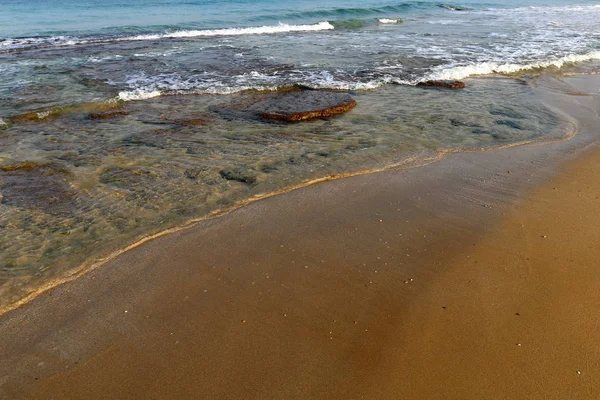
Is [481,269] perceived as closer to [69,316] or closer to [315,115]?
[69,316]

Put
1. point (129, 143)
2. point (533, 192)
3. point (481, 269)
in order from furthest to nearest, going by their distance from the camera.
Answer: point (129, 143)
point (533, 192)
point (481, 269)

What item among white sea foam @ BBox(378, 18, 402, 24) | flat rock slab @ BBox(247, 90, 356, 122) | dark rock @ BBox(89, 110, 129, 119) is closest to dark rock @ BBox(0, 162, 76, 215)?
dark rock @ BBox(89, 110, 129, 119)

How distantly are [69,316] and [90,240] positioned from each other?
0.99 m

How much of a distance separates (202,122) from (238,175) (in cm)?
239

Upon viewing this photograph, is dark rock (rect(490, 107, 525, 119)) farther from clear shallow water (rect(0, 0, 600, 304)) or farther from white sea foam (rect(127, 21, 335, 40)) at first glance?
white sea foam (rect(127, 21, 335, 40))

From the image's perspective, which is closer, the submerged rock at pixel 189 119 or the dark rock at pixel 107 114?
the submerged rock at pixel 189 119

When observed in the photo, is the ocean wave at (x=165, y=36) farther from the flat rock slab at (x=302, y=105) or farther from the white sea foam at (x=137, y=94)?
the flat rock slab at (x=302, y=105)

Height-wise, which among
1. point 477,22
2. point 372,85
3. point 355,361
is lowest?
point 355,361

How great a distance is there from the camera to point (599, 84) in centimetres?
986

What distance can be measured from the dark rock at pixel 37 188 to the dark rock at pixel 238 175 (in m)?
1.66

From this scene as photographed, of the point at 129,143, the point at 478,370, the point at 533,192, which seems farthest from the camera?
the point at 129,143

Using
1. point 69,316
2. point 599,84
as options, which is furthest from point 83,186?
point 599,84

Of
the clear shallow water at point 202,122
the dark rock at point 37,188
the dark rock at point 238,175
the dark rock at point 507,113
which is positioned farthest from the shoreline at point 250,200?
the dark rock at point 37,188

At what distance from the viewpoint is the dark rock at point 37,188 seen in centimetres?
462
